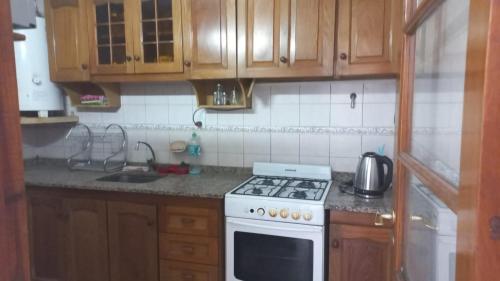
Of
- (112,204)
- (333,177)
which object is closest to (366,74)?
(333,177)

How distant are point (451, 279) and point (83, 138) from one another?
9.03ft

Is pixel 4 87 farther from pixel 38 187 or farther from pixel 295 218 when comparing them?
pixel 38 187

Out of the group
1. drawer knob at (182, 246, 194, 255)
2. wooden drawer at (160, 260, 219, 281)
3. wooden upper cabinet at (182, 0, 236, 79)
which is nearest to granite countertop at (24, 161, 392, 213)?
drawer knob at (182, 246, 194, 255)

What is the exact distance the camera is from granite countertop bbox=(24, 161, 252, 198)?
1.90m

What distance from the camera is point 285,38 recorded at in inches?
74.0

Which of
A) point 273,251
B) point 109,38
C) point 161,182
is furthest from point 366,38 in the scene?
point 109,38

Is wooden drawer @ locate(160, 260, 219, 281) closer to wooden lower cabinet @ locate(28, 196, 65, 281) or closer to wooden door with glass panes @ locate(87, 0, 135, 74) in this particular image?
wooden lower cabinet @ locate(28, 196, 65, 281)

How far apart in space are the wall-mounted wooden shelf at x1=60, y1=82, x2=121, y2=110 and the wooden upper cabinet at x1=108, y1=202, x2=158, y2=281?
2.85 feet

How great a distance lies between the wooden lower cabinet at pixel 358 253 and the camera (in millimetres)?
1613

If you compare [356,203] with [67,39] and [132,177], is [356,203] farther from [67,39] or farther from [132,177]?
[67,39]

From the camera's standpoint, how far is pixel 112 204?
79.2 inches

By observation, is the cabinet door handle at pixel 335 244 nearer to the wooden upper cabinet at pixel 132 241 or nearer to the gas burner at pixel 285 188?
the gas burner at pixel 285 188

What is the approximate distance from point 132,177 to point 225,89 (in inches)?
37.6

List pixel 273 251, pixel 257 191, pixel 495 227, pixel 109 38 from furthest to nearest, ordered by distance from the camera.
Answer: pixel 109 38
pixel 257 191
pixel 273 251
pixel 495 227
